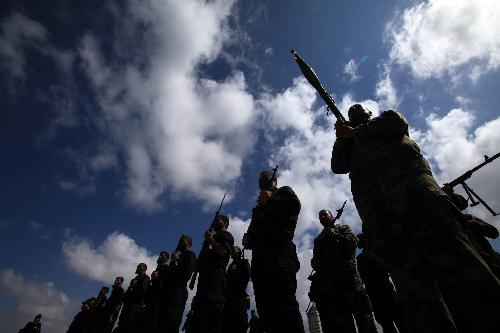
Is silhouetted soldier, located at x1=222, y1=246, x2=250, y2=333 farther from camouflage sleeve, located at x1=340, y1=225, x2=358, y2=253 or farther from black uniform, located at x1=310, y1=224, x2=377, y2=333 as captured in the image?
camouflage sleeve, located at x1=340, y1=225, x2=358, y2=253

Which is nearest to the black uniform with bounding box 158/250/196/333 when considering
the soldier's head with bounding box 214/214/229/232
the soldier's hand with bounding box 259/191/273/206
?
the soldier's head with bounding box 214/214/229/232

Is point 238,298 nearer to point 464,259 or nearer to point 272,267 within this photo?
point 272,267

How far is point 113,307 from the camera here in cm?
1065

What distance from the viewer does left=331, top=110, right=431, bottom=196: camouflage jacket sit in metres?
2.71

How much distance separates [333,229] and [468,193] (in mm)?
10969

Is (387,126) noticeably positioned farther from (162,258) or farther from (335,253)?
(162,258)

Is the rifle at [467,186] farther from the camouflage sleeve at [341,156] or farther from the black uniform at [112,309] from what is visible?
the black uniform at [112,309]

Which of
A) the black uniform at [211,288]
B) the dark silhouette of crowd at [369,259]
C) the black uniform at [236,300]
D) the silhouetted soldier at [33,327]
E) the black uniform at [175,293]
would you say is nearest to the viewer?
the dark silhouette of crowd at [369,259]

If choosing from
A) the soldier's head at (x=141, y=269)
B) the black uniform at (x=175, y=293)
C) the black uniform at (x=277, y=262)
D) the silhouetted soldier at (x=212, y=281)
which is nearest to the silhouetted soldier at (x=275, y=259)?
the black uniform at (x=277, y=262)

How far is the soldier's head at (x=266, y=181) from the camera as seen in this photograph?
4.44m

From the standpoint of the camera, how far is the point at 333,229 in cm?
630

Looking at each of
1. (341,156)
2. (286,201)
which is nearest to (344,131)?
(341,156)

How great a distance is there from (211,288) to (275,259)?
2.36 m

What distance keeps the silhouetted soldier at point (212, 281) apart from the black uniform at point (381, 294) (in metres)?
2.84
